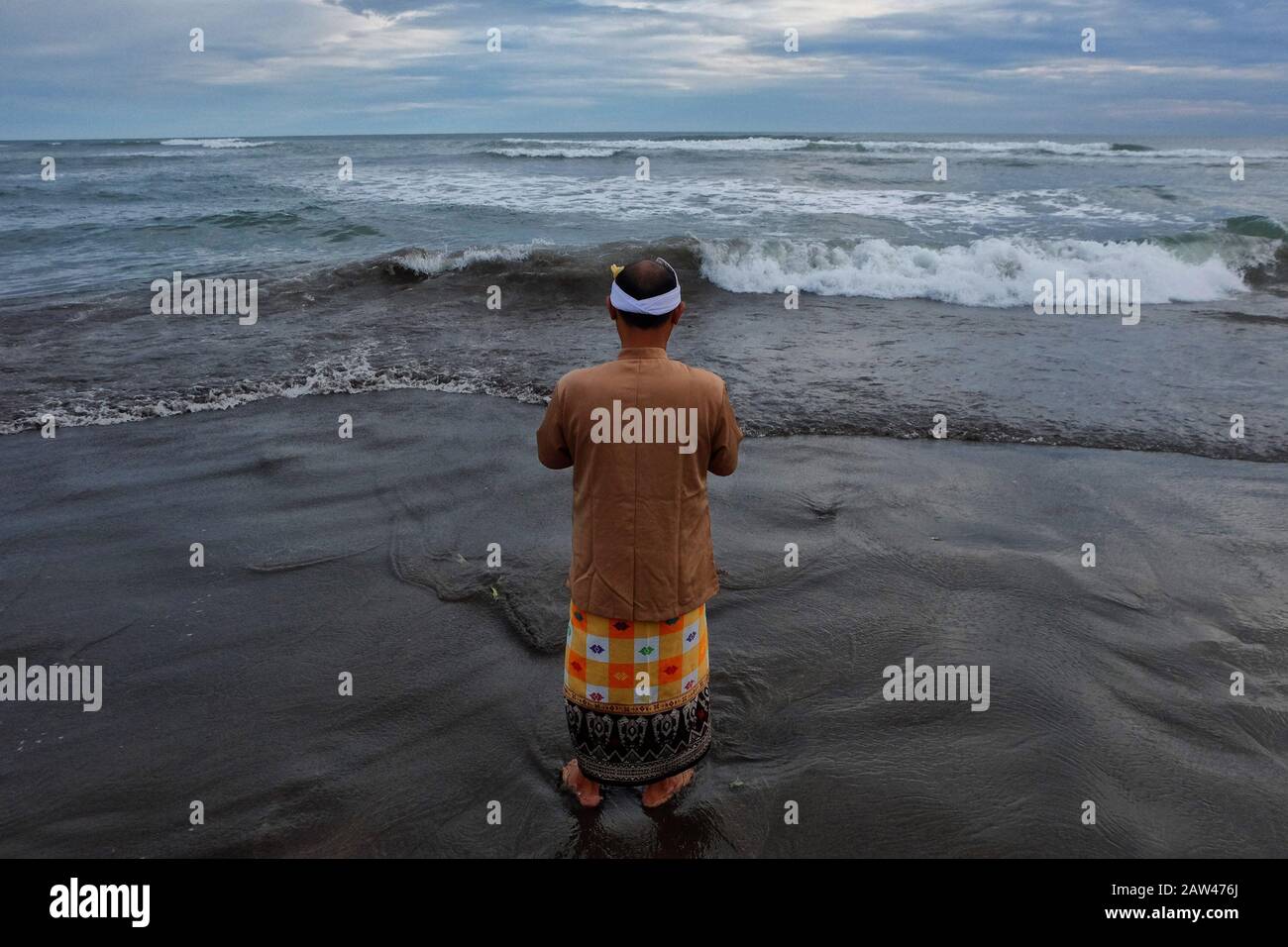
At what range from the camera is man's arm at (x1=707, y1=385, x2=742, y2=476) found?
2.70m

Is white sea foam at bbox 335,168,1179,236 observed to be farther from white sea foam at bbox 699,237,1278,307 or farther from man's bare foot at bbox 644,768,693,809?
man's bare foot at bbox 644,768,693,809

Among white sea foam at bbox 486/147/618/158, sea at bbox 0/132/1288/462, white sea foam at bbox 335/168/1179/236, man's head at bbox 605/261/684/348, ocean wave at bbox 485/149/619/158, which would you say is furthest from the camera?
white sea foam at bbox 486/147/618/158

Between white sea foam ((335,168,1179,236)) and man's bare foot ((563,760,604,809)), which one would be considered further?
white sea foam ((335,168,1179,236))

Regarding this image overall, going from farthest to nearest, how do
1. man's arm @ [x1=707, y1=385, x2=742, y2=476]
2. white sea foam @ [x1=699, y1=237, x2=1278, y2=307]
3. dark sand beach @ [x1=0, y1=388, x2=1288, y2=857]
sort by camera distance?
white sea foam @ [x1=699, y1=237, x2=1278, y2=307]
dark sand beach @ [x1=0, y1=388, x2=1288, y2=857]
man's arm @ [x1=707, y1=385, x2=742, y2=476]

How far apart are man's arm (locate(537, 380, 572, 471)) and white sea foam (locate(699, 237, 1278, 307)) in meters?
10.8

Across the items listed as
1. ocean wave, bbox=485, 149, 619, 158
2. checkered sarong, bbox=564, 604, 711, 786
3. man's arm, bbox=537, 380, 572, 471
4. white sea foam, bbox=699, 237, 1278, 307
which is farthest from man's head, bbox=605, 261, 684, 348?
ocean wave, bbox=485, 149, 619, 158

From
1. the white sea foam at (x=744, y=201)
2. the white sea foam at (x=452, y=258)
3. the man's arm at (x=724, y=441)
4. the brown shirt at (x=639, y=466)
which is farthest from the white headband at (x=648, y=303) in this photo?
the white sea foam at (x=744, y=201)

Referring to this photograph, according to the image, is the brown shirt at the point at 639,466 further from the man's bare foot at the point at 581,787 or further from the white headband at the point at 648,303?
the man's bare foot at the point at 581,787

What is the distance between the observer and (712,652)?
4.06 meters

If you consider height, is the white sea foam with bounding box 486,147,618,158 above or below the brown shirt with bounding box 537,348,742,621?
above

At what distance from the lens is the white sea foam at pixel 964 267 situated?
502 inches

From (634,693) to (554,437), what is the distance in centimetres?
89

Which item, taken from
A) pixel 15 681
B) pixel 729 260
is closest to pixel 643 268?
pixel 15 681

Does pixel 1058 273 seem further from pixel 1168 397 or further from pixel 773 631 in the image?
pixel 773 631
